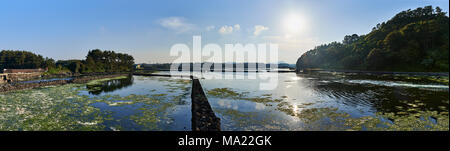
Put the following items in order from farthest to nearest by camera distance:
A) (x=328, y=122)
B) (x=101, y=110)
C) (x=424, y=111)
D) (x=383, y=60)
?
(x=383, y=60) < (x=101, y=110) < (x=424, y=111) < (x=328, y=122)

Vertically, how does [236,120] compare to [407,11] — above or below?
below

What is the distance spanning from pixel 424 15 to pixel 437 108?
121 m

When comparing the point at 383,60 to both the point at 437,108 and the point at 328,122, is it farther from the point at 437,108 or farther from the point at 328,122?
the point at 328,122

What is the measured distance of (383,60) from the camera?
64.8 m

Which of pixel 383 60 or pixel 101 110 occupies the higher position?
pixel 383 60

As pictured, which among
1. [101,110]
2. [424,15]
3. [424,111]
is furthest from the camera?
[424,15]
